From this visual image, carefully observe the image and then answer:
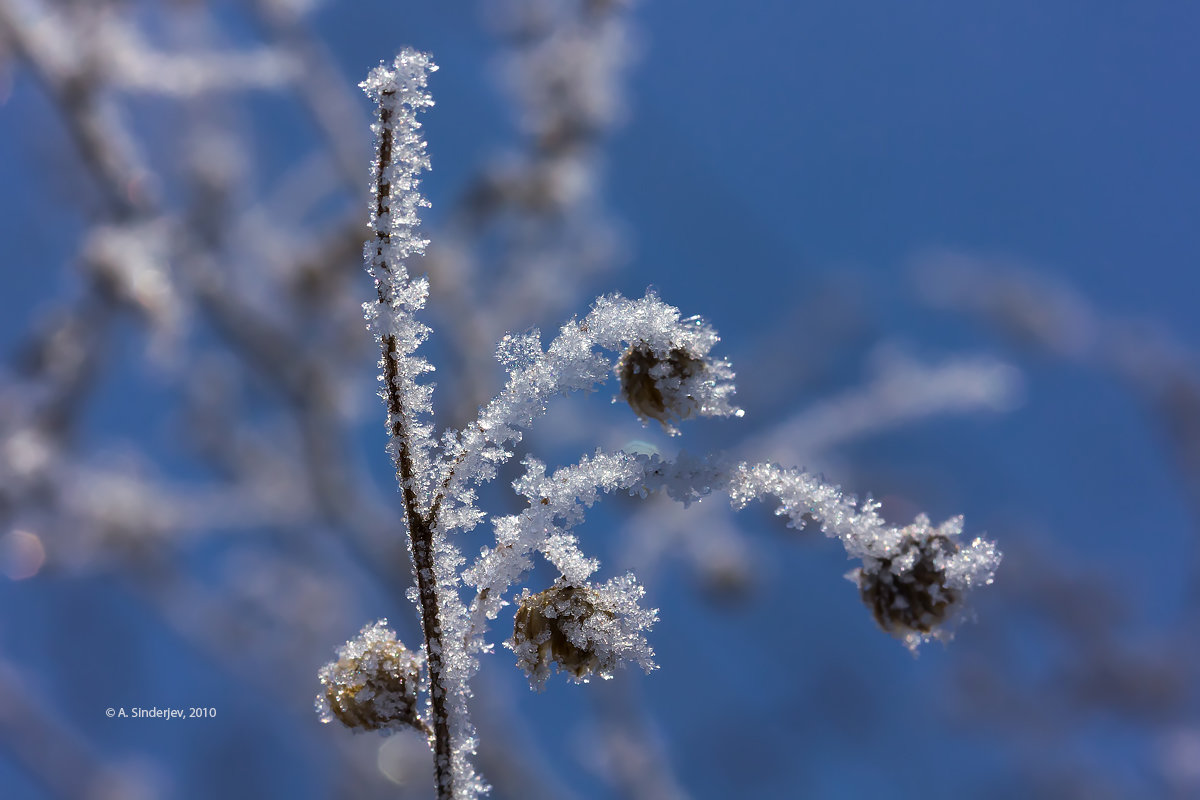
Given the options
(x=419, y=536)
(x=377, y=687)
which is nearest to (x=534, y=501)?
(x=419, y=536)

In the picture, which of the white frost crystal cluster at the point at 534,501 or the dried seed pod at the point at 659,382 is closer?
the white frost crystal cluster at the point at 534,501

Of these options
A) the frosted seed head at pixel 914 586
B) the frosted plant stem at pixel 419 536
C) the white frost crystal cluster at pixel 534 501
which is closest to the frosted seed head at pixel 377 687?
the white frost crystal cluster at pixel 534 501

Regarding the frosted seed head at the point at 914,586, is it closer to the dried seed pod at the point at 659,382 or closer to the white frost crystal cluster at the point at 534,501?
the white frost crystal cluster at the point at 534,501

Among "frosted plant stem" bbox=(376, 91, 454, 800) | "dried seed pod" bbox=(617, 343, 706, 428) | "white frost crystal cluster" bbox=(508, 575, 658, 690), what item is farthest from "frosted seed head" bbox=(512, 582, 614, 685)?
"dried seed pod" bbox=(617, 343, 706, 428)

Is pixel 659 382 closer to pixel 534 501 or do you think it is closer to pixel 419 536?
pixel 534 501

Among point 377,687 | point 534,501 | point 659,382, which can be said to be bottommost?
point 377,687

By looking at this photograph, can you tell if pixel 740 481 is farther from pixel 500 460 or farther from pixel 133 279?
pixel 133 279
